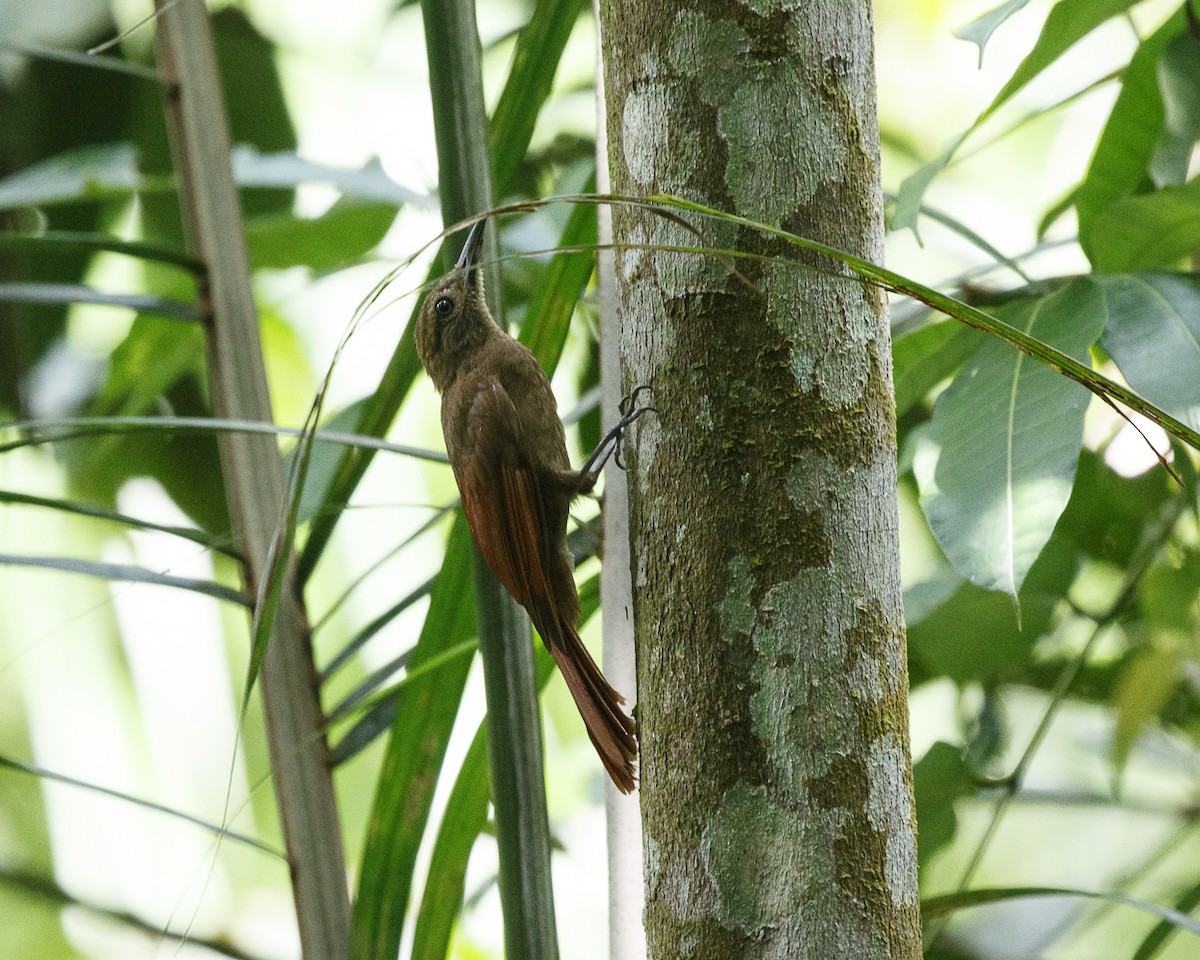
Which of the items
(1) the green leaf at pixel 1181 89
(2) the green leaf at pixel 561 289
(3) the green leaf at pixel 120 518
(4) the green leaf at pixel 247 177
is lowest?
(3) the green leaf at pixel 120 518

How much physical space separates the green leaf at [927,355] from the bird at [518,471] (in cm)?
41

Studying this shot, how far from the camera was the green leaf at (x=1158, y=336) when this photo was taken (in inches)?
43.8

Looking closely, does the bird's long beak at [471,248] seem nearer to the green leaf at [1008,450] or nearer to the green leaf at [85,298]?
the green leaf at [85,298]

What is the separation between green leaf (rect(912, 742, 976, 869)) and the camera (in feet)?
5.08

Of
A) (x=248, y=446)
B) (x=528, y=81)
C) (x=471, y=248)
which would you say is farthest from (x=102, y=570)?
(x=528, y=81)

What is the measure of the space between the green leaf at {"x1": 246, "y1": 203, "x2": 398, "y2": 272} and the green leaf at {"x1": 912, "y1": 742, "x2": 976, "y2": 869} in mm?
1293

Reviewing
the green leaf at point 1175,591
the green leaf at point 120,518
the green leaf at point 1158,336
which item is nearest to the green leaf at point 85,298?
the green leaf at point 120,518

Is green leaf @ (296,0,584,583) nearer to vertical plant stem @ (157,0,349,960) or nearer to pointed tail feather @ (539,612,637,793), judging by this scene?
vertical plant stem @ (157,0,349,960)

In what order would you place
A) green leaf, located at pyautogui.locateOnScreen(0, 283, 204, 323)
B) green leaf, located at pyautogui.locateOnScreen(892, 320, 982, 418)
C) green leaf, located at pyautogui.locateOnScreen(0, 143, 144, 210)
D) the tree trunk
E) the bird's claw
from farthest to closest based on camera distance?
green leaf, located at pyautogui.locateOnScreen(0, 143, 144, 210) < green leaf, located at pyautogui.locateOnScreen(892, 320, 982, 418) < green leaf, located at pyautogui.locateOnScreen(0, 283, 204, 323) < the bird's claw < the tree trunk

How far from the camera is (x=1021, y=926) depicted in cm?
234

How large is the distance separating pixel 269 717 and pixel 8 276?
198cm

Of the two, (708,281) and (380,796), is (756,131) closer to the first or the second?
(708,281)

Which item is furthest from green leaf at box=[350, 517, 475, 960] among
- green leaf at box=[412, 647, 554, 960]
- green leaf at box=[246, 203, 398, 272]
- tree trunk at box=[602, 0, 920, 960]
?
green leaf at box=[246, 203, 398, 272]

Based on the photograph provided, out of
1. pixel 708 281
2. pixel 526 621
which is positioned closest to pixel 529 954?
pixel 526 621
